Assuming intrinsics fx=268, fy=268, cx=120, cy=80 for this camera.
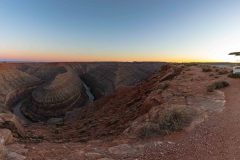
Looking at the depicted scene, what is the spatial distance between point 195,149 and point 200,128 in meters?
1.83

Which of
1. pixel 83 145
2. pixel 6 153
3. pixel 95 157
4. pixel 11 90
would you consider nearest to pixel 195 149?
pixel 95 157

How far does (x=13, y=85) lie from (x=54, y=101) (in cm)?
2446

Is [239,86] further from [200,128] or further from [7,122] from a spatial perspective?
[7,122]

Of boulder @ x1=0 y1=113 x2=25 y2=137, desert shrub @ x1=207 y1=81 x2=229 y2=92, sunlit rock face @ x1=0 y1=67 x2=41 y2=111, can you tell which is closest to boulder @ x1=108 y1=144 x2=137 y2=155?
boulder @ x1=0 y1=113 x2=25 y2=137

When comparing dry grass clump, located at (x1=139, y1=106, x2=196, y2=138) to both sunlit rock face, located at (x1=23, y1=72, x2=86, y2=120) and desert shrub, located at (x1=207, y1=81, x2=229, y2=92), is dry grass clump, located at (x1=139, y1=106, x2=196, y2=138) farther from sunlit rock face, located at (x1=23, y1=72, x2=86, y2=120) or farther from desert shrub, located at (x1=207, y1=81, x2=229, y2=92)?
sunlit rock face, located at (x1=23, y1=72, x2=86, y2=120)

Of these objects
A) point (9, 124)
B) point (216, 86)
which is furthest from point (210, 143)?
point (9, 124)

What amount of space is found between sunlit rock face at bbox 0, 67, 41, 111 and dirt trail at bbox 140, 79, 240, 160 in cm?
5834

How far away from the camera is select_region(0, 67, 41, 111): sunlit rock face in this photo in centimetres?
6731

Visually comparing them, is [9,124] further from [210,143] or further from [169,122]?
[210,143]

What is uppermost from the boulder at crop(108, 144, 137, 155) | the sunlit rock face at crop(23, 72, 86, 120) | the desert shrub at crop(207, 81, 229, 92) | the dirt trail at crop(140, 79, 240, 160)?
the desert shrub at crop(207, 81, 229, 92)

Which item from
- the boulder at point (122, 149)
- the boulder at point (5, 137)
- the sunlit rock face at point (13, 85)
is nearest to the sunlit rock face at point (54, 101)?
the sunlit rock face at point (13, 85)

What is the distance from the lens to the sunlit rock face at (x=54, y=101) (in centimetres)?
5591

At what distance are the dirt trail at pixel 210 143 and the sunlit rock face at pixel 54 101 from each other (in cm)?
4532

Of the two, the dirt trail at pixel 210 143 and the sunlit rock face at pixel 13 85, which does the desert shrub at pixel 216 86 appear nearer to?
the dirt trail at pixel 210 143
